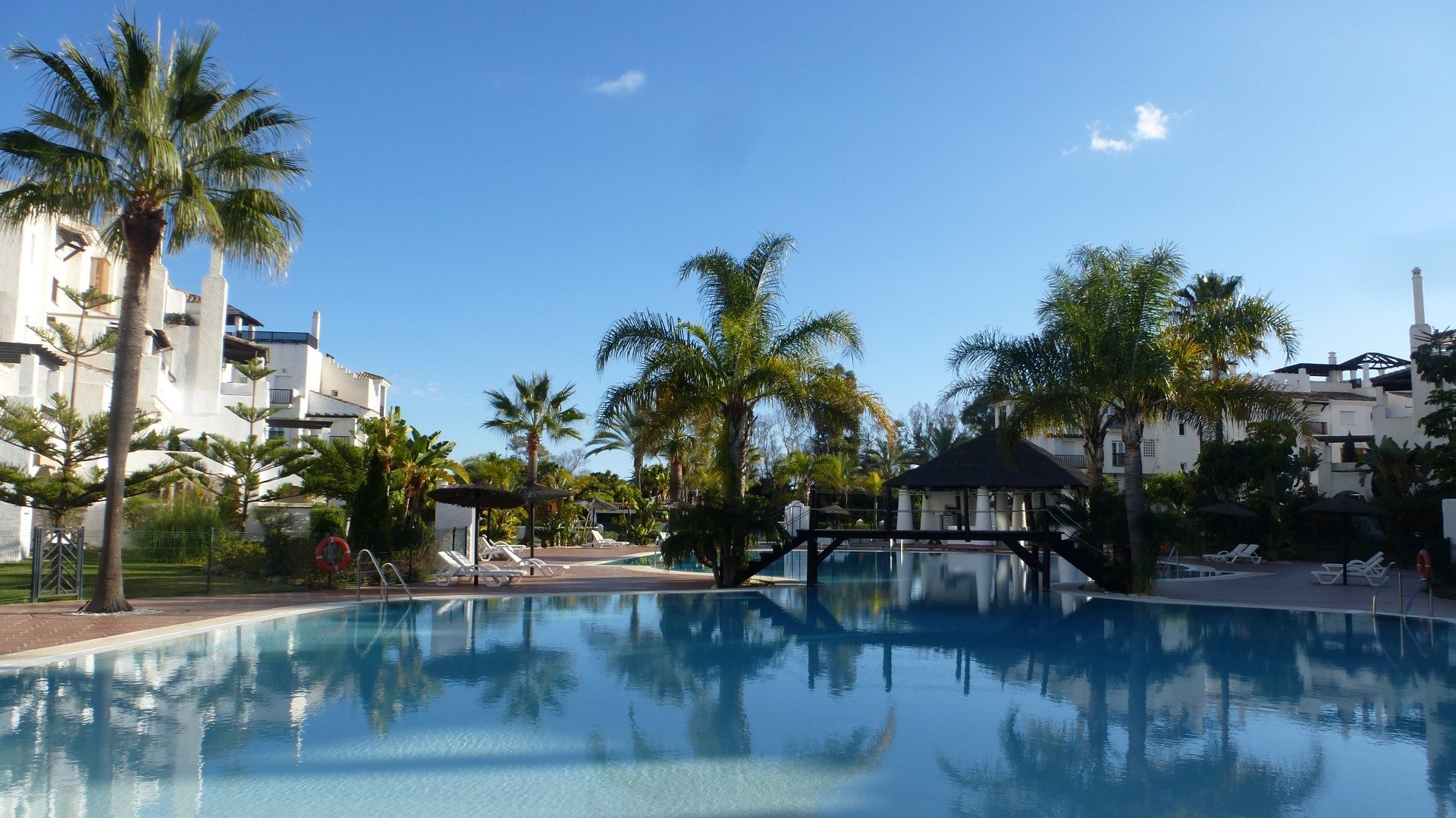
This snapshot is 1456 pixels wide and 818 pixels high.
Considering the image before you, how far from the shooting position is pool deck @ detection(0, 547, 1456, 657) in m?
12.0

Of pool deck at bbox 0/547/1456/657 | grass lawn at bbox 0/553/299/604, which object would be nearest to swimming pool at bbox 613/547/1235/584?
pool deck at bbox 0/547/1456/657

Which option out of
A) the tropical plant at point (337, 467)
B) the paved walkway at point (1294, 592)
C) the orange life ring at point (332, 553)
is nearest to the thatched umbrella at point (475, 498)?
the orange life ring at point (332, 553)

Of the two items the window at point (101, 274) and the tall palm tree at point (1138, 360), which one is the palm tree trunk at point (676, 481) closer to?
the window at point (101, 274)

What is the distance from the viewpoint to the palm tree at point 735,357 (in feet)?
62.4

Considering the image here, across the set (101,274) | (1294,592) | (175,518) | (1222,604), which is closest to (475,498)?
(175,518)

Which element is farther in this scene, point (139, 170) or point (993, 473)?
point (993, 473)

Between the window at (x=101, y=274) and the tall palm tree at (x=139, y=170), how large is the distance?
19.0m

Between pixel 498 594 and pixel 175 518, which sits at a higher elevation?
pixel 175 518

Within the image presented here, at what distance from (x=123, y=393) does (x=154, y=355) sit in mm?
17315

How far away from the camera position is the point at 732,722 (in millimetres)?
8508

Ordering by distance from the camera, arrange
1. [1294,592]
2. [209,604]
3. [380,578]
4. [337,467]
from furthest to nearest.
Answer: [337,467]
[1294,592]
[380,578]
[209,604]

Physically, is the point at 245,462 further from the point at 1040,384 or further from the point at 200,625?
the point at 1040,384

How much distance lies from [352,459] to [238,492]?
4.36 meters

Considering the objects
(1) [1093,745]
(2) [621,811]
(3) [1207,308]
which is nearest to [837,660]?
(1) [1093,745]
